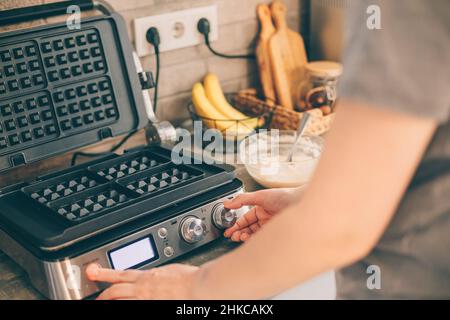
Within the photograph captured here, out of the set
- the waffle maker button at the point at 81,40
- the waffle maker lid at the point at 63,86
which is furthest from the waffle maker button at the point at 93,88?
the waffle maker button at the point at 81,40

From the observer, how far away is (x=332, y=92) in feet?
6.03

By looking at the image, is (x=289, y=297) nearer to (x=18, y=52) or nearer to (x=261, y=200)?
(x=261, y=200)

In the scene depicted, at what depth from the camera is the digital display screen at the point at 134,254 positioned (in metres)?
1.12

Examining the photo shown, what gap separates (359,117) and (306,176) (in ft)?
2.60

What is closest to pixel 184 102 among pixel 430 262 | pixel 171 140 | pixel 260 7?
pixel 171 140

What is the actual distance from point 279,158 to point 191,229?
48 centimetres

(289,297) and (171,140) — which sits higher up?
(171,140)

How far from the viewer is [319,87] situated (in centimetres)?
185

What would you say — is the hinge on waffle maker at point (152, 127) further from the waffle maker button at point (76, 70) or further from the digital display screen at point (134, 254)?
the digital display screen at point (134, 254)

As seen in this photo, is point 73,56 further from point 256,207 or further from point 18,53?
point 256,207

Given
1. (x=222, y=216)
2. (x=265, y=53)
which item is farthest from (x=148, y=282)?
(x=265, y=53)

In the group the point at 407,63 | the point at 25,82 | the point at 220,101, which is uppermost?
the point at 407,63

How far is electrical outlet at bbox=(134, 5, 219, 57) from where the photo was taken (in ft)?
5.61
